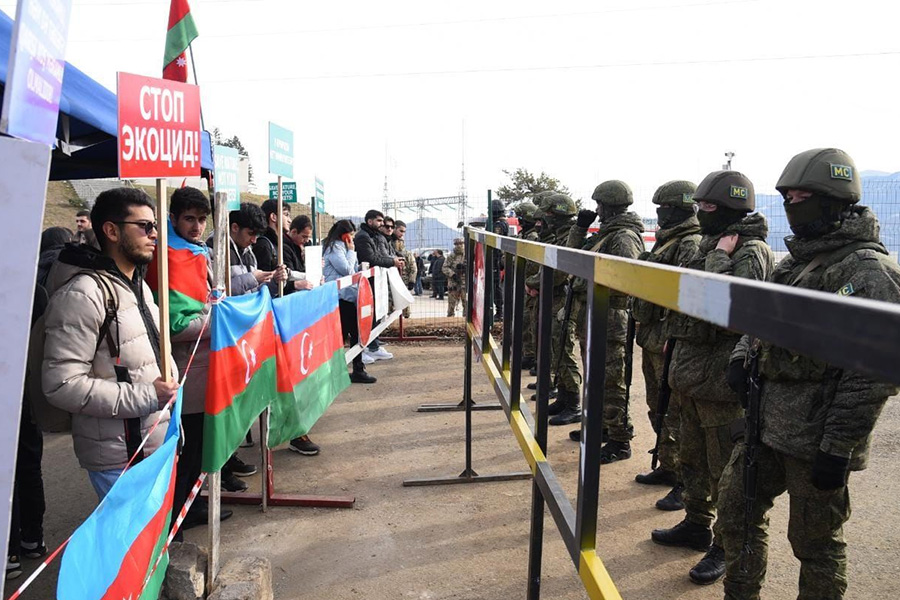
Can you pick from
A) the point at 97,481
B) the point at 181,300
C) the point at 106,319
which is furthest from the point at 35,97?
the point at 181,300

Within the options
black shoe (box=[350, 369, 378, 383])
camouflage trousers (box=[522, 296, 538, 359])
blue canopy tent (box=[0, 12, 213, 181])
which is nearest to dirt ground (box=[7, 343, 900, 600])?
black shoe (box=[350, 369, 378, 383])

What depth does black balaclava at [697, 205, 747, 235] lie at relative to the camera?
3.93m

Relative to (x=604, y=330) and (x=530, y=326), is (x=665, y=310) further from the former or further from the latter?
(x=530, y=326)

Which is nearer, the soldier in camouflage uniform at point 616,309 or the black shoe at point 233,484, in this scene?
the black shoe at point 233,484

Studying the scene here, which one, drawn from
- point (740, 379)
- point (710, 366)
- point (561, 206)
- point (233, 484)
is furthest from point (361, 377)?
point (740, 379)

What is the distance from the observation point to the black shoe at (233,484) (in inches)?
199

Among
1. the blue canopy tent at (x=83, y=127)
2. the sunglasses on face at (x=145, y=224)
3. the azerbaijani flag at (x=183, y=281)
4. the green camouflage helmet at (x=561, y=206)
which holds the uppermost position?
the blue canopy tent at (x=83, y=127)

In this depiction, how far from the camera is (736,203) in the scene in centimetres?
388

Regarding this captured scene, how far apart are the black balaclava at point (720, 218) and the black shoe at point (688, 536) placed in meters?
1.78

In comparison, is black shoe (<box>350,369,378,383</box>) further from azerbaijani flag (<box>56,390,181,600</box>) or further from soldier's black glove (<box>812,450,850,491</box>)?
soldier's black glove (<box>812,450,850,491</box>)

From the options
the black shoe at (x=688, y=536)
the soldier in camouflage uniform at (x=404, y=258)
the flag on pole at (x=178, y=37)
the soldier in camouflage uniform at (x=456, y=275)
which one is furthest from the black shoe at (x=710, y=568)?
the soldier in camouflage uniform at (x=456, y=275)

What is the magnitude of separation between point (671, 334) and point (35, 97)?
3259mm

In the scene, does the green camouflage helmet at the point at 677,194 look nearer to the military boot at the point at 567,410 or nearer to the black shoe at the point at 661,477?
the black shoe at the point at 661,477

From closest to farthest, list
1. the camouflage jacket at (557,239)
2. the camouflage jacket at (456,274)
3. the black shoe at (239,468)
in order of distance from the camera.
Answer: the black shoe at (239,468), the camouflage jacket at (557,239), the camouflage jacket at (456,274)
